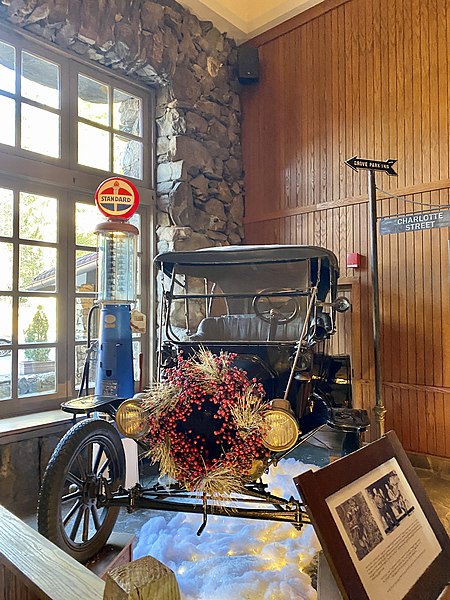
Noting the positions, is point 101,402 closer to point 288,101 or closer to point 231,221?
point 231,221

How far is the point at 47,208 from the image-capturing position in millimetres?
3604

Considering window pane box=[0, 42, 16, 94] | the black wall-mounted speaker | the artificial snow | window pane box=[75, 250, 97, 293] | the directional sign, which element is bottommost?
the artificial snow

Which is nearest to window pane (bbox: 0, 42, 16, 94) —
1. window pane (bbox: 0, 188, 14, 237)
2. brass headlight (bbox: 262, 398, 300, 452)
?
window pane (bbox: 0, 188, 14, 237)

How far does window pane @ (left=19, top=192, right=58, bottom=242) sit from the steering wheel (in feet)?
5.81

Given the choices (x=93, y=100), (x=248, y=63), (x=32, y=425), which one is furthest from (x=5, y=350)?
(x=248, y=63)

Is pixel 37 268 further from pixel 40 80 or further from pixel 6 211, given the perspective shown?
pixel 40 80

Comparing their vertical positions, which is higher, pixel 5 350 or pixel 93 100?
pixel 93 100

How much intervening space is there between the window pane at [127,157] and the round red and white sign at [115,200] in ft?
3.85

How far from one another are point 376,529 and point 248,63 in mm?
4921

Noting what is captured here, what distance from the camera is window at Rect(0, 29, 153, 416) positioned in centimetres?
335

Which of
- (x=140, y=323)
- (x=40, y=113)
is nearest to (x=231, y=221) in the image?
(x=140, y=323)

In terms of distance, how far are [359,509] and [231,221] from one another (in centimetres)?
406

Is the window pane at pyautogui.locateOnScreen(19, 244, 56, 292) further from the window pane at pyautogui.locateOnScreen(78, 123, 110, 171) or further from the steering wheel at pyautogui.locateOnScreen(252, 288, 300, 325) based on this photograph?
the steering wheel at pyautogui.locateOnScreen(252, 288, 300, 325)

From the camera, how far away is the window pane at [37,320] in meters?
3.42
